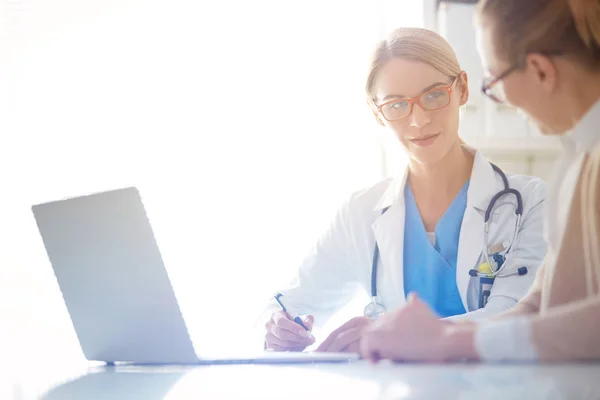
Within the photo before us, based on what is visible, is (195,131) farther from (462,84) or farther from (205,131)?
(462,84)

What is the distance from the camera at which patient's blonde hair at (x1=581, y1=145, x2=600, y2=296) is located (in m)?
0.68

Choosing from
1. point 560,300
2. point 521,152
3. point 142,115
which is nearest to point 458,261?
point 560,300

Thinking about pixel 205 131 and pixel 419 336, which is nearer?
pixel 419 336

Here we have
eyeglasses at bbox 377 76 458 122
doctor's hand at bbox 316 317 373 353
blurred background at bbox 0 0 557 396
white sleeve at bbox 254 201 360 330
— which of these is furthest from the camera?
blurred background at bbox 0 0 557 396

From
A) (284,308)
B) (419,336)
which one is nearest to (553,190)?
(419,336)

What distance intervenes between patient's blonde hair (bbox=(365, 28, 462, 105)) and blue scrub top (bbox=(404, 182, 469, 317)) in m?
0.27

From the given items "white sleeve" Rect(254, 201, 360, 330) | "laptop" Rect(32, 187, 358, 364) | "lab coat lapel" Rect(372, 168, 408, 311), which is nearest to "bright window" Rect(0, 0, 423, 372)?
"white sleeve" Rect(254, 201, 360, 330)

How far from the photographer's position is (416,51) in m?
1.31

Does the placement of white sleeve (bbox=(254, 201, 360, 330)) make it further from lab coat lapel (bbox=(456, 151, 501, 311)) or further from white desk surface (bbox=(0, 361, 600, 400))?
white desk surface (bbox=(0, 361, 600, 400))

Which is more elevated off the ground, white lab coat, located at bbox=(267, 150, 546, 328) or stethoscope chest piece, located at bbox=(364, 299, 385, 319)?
white lab coat, located at bbox=(267, 150, 546, 328)

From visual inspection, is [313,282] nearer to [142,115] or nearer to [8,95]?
[142,115]

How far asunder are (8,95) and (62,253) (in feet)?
3.38

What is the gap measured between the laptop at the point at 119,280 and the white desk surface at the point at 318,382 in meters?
0.04

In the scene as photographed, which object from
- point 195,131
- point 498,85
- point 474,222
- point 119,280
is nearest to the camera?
point 498,85
